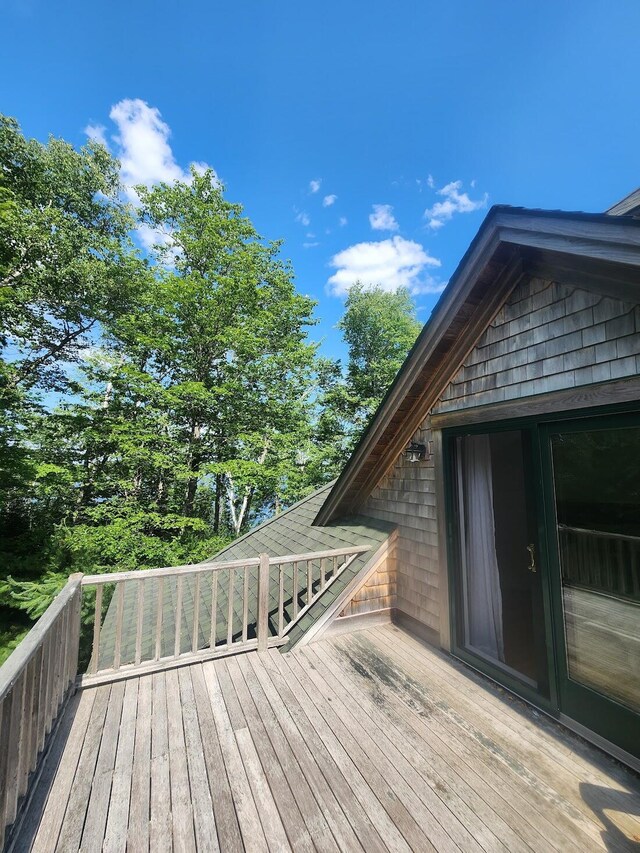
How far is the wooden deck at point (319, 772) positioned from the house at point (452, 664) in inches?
0.5

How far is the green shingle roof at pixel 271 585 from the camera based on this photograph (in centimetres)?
390

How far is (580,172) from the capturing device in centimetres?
927

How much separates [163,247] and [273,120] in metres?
6.33

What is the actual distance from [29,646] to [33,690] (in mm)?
312

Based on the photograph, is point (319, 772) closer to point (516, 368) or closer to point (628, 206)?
point (516, 368)

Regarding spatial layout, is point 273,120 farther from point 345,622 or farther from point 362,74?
point 345,622

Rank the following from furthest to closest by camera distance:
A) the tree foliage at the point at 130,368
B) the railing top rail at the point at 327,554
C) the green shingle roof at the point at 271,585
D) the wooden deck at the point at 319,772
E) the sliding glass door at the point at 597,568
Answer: the tree foliage at the point at 130,368 → the green shingle roof at the point at 271,585 → the railing top rail at the point at 327,554 → the sliding glass door at the point at 597,568 → the wooden deck at the point at 319,772

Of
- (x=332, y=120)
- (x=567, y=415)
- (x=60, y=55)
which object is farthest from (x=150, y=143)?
(x=567, y=415)

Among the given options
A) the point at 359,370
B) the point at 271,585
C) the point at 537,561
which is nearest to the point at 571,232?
the point at 537,561

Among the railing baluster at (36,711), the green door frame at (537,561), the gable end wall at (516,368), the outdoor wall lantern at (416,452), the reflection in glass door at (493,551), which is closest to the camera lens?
the railing baluster at (36,711)

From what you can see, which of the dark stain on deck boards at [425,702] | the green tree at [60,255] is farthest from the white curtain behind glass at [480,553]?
Result: the green tree at [60,255]

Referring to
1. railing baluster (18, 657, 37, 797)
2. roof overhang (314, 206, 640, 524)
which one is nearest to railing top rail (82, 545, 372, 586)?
railing baluster (18, 657, 37, 797)

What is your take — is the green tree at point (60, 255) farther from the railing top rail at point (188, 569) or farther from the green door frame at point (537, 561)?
the green door frame at point (537, 561)

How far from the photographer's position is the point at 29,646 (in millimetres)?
1809
